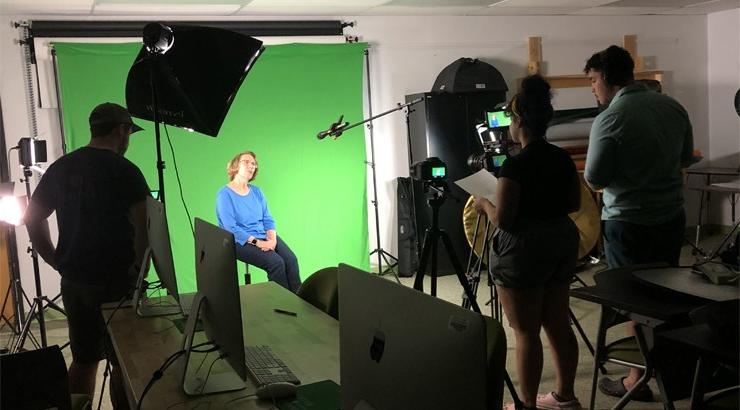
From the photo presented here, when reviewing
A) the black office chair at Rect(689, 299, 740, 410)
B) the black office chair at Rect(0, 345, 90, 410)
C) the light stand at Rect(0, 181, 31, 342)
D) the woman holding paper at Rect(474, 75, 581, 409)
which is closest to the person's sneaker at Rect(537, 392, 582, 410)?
the woman holding paper at Rect(474, 75, 581, 409)

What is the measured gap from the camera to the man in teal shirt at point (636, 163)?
2.55 metres

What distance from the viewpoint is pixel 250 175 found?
186 inches

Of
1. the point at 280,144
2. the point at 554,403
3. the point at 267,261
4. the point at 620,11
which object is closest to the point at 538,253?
the point at 554,403

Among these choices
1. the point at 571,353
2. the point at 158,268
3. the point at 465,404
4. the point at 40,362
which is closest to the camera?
the point at 465,404

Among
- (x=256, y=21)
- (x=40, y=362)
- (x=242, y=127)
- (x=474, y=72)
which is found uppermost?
(x=256, y=21)

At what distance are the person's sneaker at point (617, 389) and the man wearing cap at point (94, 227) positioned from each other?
211 centimetres

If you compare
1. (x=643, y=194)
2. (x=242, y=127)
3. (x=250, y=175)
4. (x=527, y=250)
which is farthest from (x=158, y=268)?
(x=242, y=127)

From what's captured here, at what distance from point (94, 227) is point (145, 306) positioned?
A: 38 cm

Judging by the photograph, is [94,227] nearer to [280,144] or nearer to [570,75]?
[280,144]

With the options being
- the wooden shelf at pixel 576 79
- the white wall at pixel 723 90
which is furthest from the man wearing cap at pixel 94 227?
the white wall at pixel 723 90

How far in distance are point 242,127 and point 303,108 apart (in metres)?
0.55

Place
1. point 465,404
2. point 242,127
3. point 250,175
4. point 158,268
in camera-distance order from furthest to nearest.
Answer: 1. point 242,127
2. point 250,175
3. point 158,268
4. point 465,404

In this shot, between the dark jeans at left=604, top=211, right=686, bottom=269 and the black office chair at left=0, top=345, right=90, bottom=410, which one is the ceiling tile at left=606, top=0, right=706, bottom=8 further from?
the black office chair at left=0, top=345, right=90, bottom=410

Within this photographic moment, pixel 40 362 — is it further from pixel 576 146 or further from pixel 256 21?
pixel 576 146
